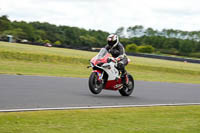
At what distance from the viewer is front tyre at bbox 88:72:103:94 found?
10.7m

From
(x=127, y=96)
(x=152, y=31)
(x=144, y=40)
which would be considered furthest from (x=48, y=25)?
(x=127, y=96)

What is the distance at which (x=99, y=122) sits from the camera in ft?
23.2

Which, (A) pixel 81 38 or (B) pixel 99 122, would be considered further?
(A) pixel 81 38

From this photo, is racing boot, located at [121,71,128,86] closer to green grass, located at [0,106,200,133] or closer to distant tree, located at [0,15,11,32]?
green grass, located at [0,106,200,133]

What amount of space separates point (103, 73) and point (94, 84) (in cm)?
41

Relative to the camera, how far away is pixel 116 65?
37.2ft

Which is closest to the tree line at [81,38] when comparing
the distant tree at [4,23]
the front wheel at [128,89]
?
the distant tree at [4,23]

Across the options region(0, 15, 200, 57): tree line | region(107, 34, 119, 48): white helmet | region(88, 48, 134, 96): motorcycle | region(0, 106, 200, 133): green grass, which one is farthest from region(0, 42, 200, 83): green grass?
region(0, 15, 200, 57): tree line

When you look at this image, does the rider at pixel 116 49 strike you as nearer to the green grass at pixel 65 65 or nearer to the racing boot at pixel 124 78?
the racing boot at pixel 124 78

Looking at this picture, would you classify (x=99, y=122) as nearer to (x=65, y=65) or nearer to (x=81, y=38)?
(x=65, y=65)

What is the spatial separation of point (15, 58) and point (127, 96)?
15.0 meters

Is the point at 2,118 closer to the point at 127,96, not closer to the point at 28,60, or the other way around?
the point at 127,96

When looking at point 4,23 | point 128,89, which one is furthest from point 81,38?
point 128,89

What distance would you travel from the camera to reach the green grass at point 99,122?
6156mm
